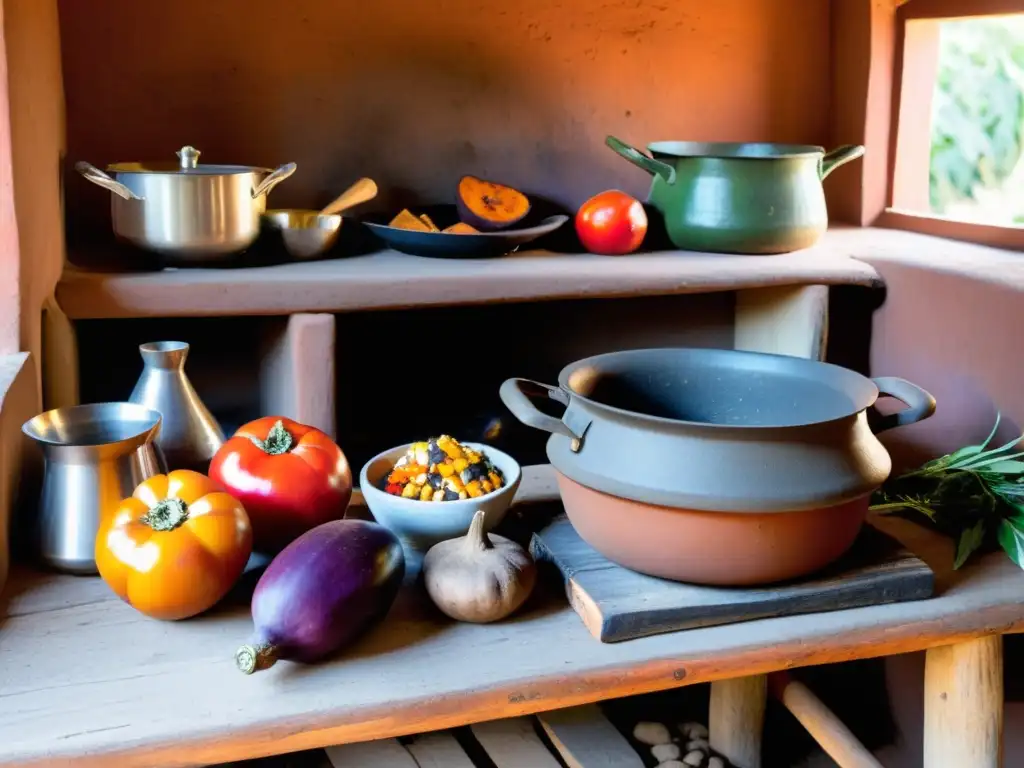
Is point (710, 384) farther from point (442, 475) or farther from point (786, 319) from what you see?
point (786, 319)

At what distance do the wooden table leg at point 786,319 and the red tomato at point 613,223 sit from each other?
23 centimetres

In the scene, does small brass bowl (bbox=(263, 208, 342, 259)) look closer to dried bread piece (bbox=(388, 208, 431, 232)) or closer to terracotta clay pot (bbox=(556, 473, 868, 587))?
dried bread piece (bbox=(388, 208, 431, 232))

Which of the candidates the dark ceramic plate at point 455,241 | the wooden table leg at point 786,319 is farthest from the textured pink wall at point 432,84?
the wooden table leg at point 786,319

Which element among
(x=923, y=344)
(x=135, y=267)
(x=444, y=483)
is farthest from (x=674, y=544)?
(x=135, y=267)

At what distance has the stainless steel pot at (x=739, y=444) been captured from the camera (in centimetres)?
93

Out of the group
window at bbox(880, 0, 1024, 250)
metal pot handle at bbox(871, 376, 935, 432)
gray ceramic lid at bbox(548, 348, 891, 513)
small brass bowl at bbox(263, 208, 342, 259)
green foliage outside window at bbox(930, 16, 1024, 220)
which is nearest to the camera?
gray ceramic lid at bbox(548, 348, 891, 513)

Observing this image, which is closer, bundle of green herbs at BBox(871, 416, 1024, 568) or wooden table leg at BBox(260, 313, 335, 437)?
bundle of green herbs at BBox(871, 416, 1024, 568)

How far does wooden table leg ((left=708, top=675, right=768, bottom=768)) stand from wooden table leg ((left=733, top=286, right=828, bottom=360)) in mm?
526

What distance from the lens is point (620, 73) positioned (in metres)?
1.77

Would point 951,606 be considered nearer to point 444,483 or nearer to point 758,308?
point 444,483

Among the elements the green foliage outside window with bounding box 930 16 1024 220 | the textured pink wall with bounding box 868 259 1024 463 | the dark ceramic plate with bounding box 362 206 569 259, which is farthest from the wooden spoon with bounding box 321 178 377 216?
the green foliage outside window with bounding box 930 16 1024 220

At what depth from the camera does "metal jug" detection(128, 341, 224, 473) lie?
119 cm

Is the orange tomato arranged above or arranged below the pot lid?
below

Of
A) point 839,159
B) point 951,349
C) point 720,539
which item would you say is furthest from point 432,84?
point 720,539
